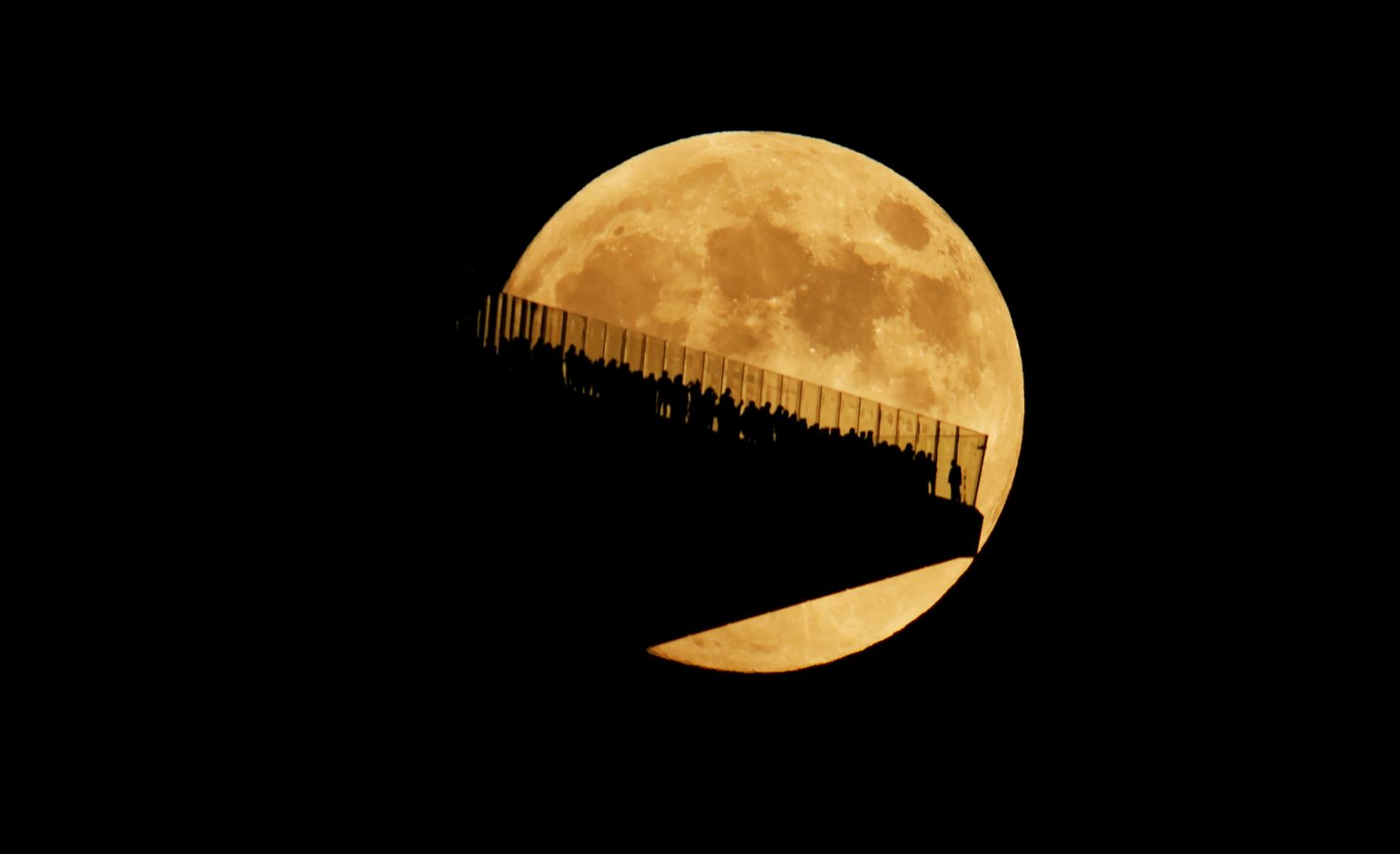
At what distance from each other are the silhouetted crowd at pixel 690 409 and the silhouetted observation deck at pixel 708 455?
11 millimetres

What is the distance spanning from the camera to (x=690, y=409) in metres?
13.2

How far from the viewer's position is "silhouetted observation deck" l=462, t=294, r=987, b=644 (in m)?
13.1

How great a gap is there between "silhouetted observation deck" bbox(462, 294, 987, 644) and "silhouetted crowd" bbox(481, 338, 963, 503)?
0.01 meters

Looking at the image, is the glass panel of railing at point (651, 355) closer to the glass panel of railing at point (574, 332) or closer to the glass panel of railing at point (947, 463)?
the glass panel of railing at point (574, 332)

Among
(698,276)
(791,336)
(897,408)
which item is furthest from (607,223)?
(897,408)

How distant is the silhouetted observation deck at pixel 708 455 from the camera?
1312cm

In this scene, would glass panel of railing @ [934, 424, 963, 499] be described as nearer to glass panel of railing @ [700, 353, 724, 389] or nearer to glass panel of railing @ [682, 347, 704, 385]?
glass panel of railing @ [700, 353, 724, 389]

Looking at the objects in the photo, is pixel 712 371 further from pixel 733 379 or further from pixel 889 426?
pixel 889 426

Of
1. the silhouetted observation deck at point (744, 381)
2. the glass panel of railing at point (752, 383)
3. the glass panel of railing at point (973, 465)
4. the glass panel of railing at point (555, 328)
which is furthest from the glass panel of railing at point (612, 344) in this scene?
the glass panel of railing at point (973, 465)

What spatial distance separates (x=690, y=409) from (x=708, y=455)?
40 cm

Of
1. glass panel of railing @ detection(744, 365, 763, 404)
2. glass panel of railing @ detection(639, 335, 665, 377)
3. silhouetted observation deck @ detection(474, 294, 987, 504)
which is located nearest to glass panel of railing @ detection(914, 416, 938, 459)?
silhouetted observation deck @ detection(474, 294, 987, 504)

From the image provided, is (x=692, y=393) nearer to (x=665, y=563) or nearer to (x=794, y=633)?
(x=665, y=563)

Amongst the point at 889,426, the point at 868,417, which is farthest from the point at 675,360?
the point at 889,426

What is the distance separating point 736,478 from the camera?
43.4 ft
